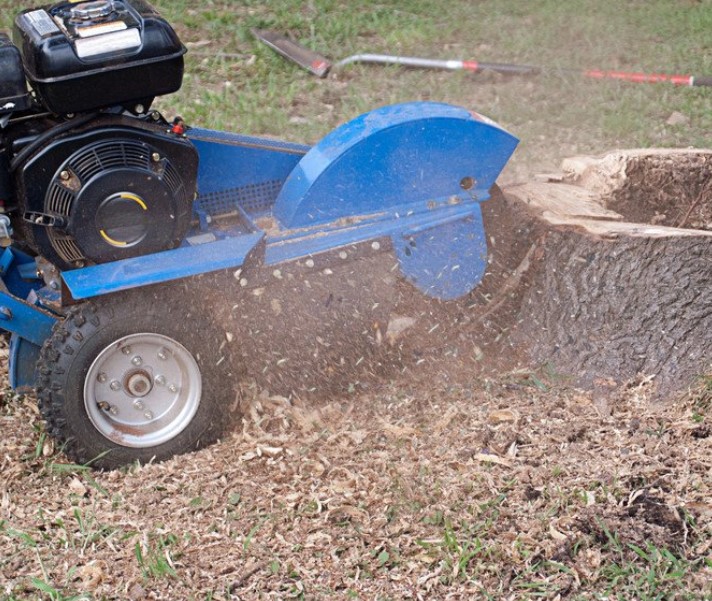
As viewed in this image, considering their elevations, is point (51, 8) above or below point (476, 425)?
above

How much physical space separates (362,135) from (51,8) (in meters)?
1.25

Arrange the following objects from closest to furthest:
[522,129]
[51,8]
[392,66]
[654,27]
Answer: [51,8]
[522,129]
[392,66]
[654,27]

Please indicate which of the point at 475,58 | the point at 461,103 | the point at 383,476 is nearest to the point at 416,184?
the point at 383,476

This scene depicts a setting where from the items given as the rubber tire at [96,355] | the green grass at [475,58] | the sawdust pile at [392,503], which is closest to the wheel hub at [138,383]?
the rubber tire at [96,355]

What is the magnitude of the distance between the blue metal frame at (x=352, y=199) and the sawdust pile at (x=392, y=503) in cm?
50

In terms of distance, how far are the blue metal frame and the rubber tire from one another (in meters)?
0.21

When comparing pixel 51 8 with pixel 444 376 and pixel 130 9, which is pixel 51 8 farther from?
pixel 444 376

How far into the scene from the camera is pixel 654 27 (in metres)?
7.64

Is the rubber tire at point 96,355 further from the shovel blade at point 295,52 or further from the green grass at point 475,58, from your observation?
the shovel blade at point 295,52

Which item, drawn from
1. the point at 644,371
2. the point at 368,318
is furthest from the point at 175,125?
the point at 644,371

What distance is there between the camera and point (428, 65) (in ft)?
22.6

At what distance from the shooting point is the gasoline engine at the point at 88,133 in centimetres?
337

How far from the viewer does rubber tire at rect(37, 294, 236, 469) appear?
11.3 ft

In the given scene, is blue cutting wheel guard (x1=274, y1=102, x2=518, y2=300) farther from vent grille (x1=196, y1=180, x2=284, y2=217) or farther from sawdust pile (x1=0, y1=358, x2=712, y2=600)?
sawdust pile (x1=0, y1=358, x2=712, y2=600)
